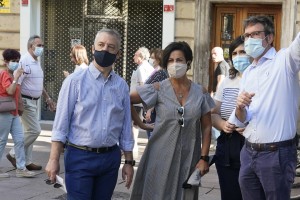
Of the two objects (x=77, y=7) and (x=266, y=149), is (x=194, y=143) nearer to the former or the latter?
(x=266, y=149)

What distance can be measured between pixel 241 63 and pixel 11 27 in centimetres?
1056

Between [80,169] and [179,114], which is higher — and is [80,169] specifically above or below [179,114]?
below

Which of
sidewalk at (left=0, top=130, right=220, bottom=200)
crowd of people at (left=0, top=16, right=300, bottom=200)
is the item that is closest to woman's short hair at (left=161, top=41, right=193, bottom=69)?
crowd of people at (left=0, top=16, right=300, bottom=200)

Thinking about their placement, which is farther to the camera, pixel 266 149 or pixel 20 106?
pixel 20 106

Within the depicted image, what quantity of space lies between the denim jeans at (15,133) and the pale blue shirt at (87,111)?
14.3ft

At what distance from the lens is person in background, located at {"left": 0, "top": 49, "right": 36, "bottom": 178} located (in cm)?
976

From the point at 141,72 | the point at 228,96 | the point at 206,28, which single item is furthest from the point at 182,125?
the point at 206,28

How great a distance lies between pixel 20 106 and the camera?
10.0m

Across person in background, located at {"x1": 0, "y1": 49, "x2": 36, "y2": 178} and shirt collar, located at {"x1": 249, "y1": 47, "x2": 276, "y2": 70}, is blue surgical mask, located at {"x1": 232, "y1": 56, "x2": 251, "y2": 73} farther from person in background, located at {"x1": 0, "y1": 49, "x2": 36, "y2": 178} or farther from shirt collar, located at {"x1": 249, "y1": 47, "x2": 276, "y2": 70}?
person in background, located at {"x1": 0, "y1": 49, "x2": 36, "y2": 178}

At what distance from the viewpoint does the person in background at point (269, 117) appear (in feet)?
16.5

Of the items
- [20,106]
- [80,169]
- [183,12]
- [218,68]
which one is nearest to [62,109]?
[80,169]

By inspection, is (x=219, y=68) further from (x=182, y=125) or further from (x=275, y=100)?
(x=275, y=100)

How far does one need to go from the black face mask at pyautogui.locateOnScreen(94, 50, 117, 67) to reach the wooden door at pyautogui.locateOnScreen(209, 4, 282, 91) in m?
9.11

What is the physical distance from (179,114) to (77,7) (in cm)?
1038
